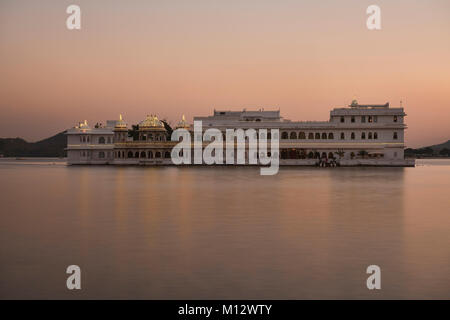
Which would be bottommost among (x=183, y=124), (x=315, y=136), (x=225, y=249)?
(x=225, y=249)

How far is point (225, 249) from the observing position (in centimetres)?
1308

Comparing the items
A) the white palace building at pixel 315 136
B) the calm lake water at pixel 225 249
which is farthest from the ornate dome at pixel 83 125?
the calm lake water at pixel 225 249

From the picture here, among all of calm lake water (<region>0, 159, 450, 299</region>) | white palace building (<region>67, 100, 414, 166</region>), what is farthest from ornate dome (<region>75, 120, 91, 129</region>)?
calm lake water (<region>0, 159, 450, 299</region>)

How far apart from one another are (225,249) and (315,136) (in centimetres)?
7090

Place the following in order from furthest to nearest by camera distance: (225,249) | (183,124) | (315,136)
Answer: (183,124)
(315,136)
(225,249)

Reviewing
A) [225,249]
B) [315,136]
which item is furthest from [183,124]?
[225,249]

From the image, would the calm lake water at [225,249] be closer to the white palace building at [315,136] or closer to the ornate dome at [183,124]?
the white palace building at [315,136]

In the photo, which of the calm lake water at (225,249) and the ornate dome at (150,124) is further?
the ornate dome at (150,124)

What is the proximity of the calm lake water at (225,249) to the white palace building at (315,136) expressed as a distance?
5683 centimetres

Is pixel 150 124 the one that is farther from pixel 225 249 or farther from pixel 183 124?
pixel 225 249

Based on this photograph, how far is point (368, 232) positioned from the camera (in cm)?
1584

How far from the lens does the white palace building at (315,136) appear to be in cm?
7969
